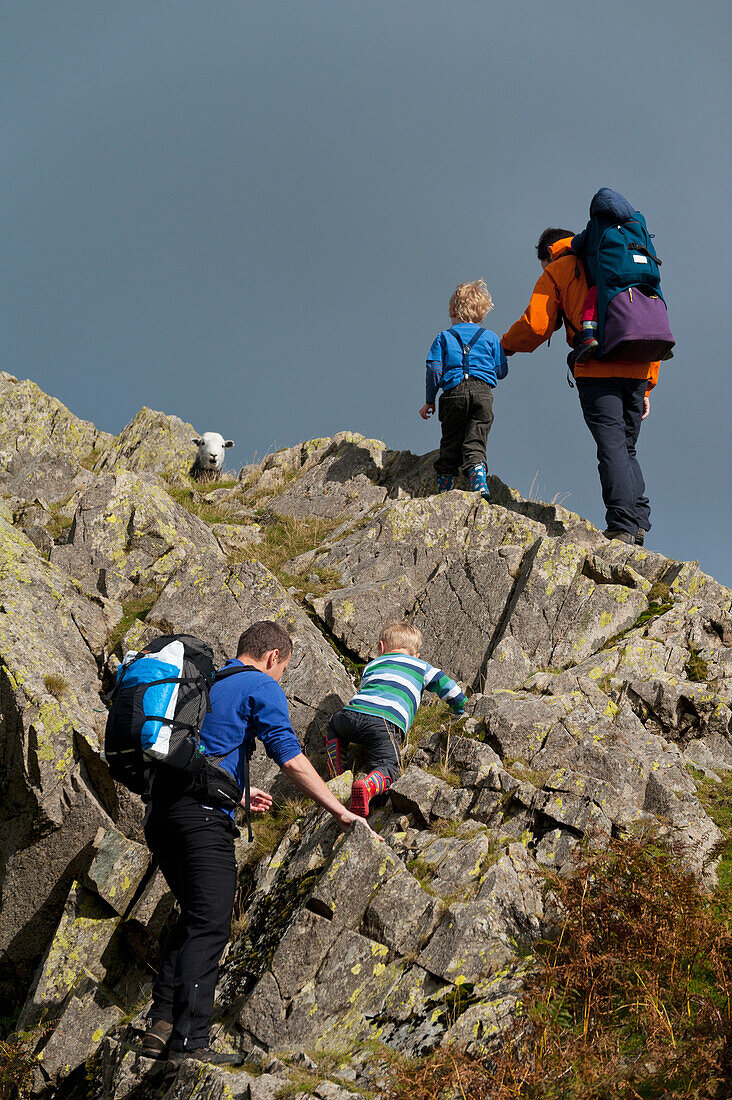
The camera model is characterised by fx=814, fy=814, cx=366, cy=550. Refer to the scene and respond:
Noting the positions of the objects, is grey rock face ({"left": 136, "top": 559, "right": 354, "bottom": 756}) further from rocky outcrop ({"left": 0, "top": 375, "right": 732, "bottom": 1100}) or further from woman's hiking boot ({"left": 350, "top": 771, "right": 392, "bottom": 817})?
woman's hiking boot ({"left": 350, "top": 771, "right": 392, "bottom": 817})

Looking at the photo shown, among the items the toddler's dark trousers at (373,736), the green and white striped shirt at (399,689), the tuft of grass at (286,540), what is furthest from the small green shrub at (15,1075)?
the tuft of grass at (286,540)

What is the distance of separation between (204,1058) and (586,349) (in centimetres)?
1167

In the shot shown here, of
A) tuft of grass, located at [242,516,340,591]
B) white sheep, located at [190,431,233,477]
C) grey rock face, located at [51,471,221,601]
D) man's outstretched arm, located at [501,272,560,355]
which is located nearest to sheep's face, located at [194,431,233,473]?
white sheep, located at [190,431,233,477]

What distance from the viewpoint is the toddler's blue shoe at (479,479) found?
15367 millimetres

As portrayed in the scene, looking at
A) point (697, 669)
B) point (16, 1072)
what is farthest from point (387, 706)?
point (697, 669)

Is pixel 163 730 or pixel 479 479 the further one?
pixel 479 479

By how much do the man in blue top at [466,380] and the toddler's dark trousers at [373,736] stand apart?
7.18m

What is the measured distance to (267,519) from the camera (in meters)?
17.3

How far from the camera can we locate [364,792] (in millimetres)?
7746

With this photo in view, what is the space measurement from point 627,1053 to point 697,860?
240cm

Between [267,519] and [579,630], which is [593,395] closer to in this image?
[579,630]

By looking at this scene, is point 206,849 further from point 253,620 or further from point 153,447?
point 153,447

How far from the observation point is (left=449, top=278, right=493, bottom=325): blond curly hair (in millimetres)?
15953

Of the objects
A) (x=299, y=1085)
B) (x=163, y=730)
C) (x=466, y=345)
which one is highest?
(x=466, y=345)
